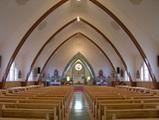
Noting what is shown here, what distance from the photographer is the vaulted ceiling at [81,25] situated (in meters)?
16.5

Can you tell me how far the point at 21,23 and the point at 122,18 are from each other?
6.93m

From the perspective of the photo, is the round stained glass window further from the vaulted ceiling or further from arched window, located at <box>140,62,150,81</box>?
arched window, located at <box>140,62,150,81</box>

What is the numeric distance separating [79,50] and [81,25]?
33.5 ft

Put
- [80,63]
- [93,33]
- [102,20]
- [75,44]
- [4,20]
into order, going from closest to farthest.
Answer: [4,20] → [102,20] → [93,33] → [75,44] → [80,63]

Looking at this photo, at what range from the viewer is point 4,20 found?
16.2 m

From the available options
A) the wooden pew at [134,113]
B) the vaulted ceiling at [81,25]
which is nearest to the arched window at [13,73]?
the vaulted ceiling at [81,25]

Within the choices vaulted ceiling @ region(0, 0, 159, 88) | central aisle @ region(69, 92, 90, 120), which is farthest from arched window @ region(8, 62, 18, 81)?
central aisle @ region(69, 92, 90, 120)

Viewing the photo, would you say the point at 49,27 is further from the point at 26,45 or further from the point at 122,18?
the point at 122,18

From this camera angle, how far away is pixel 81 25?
29.2 m

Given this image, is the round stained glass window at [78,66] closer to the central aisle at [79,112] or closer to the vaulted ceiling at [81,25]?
the vaulted ceiling at [81,25]

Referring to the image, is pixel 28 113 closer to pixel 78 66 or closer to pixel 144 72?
pixel 144 72

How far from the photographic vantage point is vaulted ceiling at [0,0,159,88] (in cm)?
1655

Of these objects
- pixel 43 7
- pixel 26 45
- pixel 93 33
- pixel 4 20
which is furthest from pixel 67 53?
pixel 4 20

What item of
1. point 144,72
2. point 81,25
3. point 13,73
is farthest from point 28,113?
point 81,25
